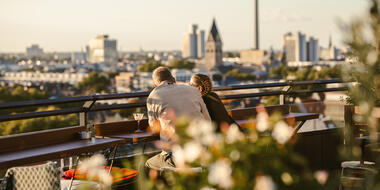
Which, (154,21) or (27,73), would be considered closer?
(154,21)

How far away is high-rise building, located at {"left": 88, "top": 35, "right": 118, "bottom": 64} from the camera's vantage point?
155000mm

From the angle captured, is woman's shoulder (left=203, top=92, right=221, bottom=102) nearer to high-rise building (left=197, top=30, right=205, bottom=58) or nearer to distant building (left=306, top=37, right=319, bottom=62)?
distant building (left=306, top=37, right=319, bottom=62)

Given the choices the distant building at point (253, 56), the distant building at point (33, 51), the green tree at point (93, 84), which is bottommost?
the green tree at point (93, 84)

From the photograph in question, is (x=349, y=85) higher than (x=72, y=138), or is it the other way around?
(x=349, y=85)

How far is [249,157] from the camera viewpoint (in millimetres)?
1368

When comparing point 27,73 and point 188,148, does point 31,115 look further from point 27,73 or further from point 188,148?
point 27,73

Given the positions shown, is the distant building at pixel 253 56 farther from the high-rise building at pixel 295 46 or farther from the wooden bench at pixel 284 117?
the wooden bench at pixel 284 117

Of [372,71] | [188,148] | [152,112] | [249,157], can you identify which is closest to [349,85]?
[372,71]

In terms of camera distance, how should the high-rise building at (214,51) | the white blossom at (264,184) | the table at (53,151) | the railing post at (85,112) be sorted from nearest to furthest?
the white blossom at (264,184) < the table at (53,151) < the railing post at (85,112) < the high-rise building at (214,51)

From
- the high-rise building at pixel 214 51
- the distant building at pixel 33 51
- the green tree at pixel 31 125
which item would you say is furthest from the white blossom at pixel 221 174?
the distant building at pixel 33 51

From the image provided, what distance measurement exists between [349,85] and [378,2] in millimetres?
307

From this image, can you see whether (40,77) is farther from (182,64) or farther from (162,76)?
(162,76)

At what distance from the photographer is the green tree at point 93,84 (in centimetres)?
8206

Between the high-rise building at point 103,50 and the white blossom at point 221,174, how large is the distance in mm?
152831
